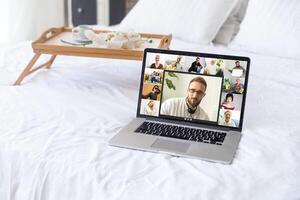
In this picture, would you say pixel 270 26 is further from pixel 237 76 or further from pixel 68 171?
pixel 68 171

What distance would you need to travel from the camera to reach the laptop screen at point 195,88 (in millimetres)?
1359

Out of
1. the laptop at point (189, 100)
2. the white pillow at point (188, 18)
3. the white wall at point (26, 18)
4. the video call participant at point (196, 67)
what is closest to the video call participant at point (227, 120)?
the laptop at point (189, 100)

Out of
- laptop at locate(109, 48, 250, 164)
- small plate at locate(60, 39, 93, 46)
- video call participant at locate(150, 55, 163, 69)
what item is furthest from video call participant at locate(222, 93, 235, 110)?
small plate at locate(60, 39, 93, 46)

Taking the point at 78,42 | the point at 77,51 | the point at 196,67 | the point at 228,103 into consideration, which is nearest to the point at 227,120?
the point at 228,103

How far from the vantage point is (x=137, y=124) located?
138 centimetres

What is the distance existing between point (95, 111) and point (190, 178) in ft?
1.79

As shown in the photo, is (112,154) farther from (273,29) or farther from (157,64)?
(273,29)

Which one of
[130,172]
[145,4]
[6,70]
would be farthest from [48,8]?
[130,172]

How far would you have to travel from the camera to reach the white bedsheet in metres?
1.04

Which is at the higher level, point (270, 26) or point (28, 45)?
point (270, 26)

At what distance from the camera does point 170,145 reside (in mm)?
1232

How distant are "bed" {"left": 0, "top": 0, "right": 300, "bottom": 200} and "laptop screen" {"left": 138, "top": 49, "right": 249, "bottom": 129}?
0.09 m

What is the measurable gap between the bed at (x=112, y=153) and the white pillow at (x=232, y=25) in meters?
0.81

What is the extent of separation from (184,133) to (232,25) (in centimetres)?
146
